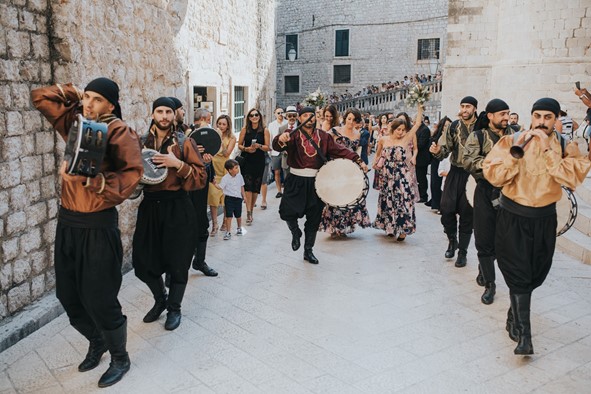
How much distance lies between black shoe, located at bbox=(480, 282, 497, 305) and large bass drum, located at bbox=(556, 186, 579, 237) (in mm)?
995

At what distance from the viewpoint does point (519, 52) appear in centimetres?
1367

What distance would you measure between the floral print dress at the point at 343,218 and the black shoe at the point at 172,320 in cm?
353

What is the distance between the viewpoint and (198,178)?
460 centimetres

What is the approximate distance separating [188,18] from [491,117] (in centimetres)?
523

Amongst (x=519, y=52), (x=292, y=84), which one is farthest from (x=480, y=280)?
(x=292, y=84)

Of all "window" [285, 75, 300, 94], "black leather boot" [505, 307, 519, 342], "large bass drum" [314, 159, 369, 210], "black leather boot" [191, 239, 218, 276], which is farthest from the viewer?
"window" [285, 75, 300, 94]

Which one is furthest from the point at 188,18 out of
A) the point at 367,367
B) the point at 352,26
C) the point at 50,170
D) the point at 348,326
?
the point at 352,26

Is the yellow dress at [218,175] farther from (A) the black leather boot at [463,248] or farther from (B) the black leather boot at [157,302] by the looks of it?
(A) the black leather boot at [463,248]

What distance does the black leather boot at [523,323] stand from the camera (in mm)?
4238

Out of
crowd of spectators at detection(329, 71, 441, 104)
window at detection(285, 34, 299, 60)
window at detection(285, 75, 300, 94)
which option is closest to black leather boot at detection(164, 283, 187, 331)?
crowd of spectators at detection(329, 71, 441, 104)

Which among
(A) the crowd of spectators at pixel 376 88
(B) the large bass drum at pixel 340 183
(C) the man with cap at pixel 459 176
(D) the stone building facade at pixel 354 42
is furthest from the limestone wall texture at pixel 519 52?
(D) the stone building facade at pixel 354 42

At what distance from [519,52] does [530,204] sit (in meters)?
10.6

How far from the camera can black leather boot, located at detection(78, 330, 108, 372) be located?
13.3 ft

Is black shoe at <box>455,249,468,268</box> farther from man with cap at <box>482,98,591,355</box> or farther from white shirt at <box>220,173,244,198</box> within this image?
white shirt at <box>220,173,244,198</box>
